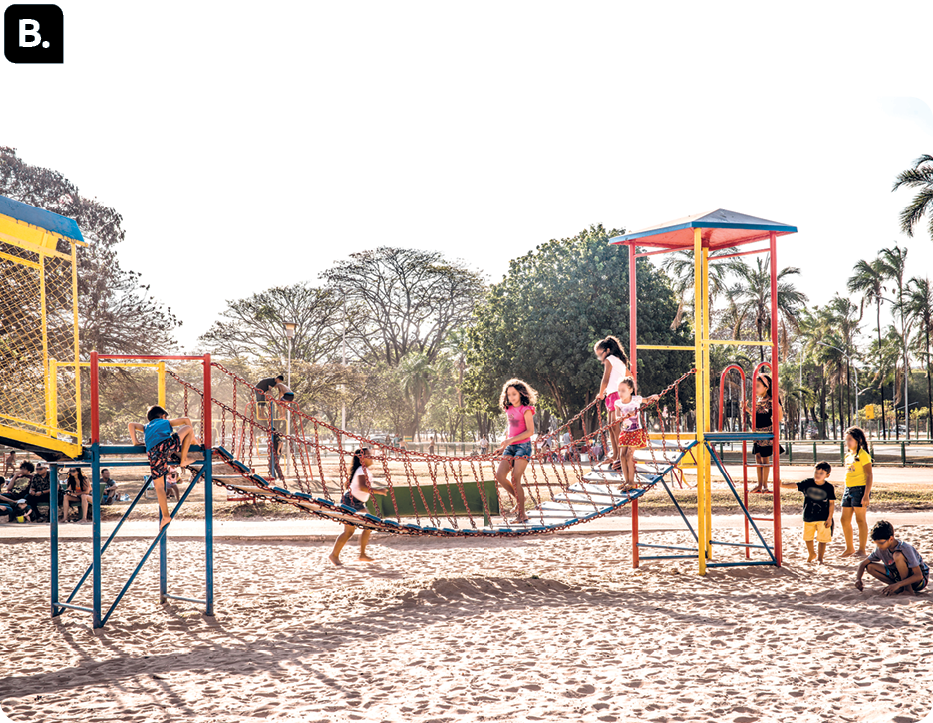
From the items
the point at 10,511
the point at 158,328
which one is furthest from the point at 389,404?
the point at 10,511

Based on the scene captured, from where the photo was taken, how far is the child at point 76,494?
13992 mm

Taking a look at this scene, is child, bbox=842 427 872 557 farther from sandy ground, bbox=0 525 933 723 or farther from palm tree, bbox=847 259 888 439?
palm tree, bbox=847 259 888 439

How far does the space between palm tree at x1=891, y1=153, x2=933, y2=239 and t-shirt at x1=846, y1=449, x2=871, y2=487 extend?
2258cm

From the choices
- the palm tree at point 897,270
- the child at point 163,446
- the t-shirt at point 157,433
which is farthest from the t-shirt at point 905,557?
the palm tree at point 897,270

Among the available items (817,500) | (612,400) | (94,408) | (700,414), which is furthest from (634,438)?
(94,408)

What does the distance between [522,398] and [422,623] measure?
269cm

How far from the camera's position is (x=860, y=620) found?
6469mm

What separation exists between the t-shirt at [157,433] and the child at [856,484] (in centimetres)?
669

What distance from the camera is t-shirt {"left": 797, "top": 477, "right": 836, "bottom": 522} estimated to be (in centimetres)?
907

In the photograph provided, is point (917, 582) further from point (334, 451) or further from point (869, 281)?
point (869, 281)

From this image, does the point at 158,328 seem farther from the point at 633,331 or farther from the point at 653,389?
the point at 633,331

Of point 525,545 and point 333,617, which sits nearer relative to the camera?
point 333,617

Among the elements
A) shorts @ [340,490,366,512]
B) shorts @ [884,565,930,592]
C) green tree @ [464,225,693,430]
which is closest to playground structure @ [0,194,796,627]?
shorts @ [340,490,366,512]

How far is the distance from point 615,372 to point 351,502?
9.89ft
